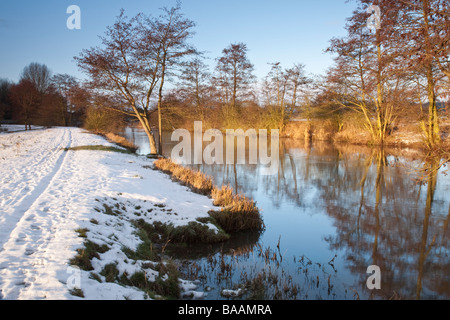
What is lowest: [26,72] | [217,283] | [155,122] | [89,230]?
[217,283]

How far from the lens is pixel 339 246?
5.89 metres

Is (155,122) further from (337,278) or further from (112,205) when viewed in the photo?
(337,278)

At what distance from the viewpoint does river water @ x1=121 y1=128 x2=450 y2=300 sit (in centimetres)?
434

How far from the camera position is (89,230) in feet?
15.0

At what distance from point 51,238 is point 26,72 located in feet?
244

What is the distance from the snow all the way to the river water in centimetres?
104

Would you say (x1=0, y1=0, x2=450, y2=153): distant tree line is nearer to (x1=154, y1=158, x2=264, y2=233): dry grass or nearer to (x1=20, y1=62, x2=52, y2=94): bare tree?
(x1=154, y1=158, x2=264, y2=233): dry grass

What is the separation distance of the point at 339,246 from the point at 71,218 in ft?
17.6

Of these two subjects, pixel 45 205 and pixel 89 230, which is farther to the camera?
pixel 45 205

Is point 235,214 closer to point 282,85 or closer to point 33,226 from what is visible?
point 33,226

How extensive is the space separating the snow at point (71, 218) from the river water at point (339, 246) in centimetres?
104
